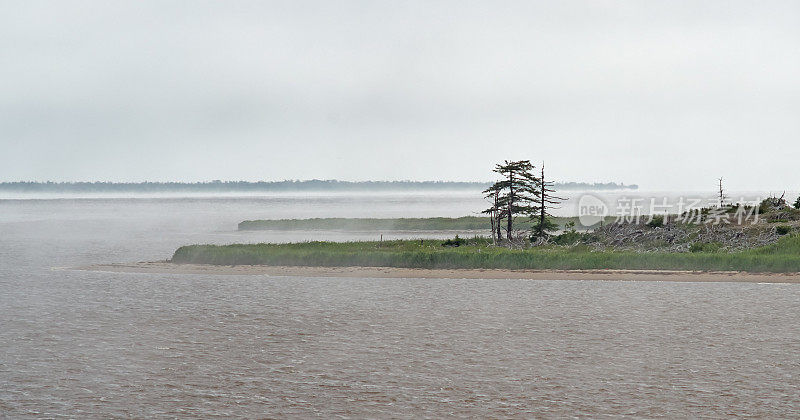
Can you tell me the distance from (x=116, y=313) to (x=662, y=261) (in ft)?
94.1

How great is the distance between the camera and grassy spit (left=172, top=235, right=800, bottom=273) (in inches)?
1721

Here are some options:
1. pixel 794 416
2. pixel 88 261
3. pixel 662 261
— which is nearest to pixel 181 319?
pixel 794 416

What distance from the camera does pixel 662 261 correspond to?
45.1 meters

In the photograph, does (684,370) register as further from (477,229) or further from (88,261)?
(477,229)

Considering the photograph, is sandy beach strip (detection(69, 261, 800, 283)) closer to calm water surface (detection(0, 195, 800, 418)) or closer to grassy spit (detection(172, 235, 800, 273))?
grassy spit (detection(172, 235, 800, 273))

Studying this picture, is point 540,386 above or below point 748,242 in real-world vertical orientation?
below

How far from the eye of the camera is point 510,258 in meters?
47.3

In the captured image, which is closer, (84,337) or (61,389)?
(61,389)

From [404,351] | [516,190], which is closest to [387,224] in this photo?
[516,190]

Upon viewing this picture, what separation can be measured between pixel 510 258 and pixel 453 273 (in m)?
3.87

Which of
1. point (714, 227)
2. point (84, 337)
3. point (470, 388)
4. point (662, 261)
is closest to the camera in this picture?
point (470, 388)

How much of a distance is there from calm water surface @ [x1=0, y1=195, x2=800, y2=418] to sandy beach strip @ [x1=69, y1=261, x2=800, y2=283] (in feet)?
9.14

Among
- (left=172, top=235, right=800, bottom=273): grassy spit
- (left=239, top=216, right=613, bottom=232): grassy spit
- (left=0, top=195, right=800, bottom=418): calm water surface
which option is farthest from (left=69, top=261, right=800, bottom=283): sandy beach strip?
(left=239, top=216, right=613, bottom=232): grassy spit

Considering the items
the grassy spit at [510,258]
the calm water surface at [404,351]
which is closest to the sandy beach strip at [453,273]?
the grassy spit at [510,258]
